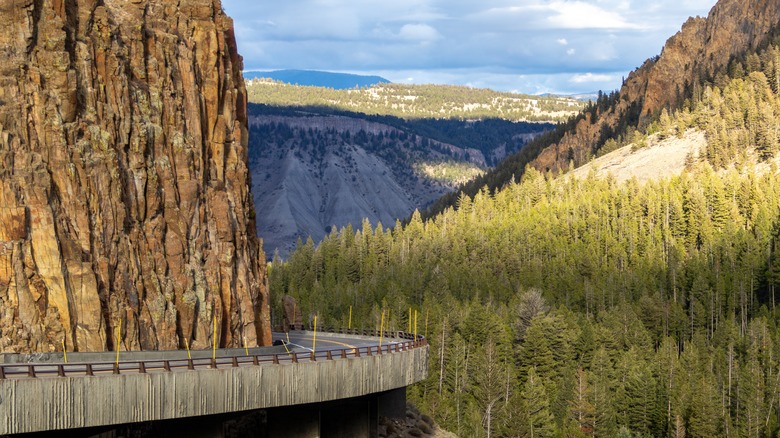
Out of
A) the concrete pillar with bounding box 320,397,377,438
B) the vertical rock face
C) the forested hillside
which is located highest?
the vertical rock face

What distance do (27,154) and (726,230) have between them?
13499cm

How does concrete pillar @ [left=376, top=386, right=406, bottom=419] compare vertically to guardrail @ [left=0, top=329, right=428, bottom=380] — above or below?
below

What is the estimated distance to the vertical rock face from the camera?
166 ft

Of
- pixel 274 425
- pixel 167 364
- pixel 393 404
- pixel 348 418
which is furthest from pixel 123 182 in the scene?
pixel 393 404

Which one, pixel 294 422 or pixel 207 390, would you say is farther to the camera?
pixel 294 422

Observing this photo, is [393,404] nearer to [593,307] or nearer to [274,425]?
[274,425]

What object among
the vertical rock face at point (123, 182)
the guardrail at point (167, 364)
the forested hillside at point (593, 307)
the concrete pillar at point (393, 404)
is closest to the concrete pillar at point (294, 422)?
the guardrail at point (167, 364)

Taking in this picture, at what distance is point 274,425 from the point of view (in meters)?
55.8

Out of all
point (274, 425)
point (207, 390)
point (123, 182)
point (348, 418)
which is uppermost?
point (123, 182)

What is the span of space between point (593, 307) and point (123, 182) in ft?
338

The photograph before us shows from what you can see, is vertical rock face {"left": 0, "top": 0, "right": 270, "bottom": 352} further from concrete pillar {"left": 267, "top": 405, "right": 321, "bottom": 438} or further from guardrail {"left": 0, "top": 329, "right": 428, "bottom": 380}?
concrete pillar {"left": 267, "top": 405, "right": 321, "bottom": 438}

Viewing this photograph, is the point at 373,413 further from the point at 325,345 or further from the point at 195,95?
the point at 195,95

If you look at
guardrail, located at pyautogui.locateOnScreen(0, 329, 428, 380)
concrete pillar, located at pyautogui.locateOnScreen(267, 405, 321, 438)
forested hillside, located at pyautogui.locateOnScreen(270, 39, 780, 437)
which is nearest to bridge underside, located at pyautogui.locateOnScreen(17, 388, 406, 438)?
concrete pillar, located at pyautogui.locateOnScreen(267, 405, 321, 438)

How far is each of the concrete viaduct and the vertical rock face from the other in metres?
2.45
